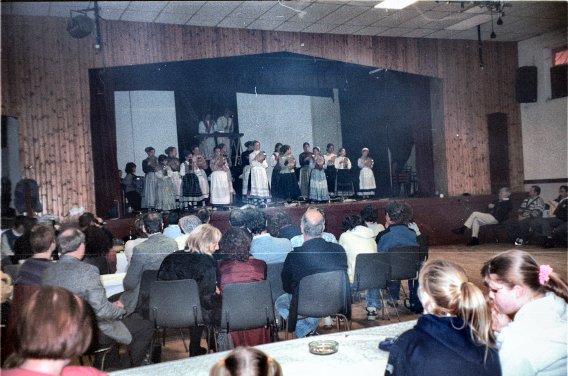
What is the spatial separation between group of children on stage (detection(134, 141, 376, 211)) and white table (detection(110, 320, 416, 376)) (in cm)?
742

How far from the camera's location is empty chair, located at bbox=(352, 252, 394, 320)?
12.9ft

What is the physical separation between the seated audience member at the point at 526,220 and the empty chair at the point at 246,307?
23.4 feet

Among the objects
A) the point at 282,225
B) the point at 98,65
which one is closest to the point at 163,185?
the point at 98,65

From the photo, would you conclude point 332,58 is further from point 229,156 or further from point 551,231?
point 551,231

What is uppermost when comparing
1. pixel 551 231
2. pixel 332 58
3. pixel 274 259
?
pixel 332 58

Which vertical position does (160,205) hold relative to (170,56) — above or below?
below

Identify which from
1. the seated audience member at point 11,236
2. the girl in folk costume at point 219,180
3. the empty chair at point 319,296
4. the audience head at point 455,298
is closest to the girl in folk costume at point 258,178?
the girl in folk costume at point 219,180

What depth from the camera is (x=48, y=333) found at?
1.21 meters

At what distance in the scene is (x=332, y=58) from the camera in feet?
31.7

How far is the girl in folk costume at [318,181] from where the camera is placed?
10.2 meters

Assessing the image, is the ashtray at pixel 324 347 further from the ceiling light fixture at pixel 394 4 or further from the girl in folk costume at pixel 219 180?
the girl in folk costume at pixel 219 180

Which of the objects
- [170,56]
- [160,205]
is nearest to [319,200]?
[160,205]

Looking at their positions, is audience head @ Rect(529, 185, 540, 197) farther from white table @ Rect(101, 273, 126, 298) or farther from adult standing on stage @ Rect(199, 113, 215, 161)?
white table @ Rect(101, 273, 126, 298)

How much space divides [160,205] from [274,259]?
18.5 ft
